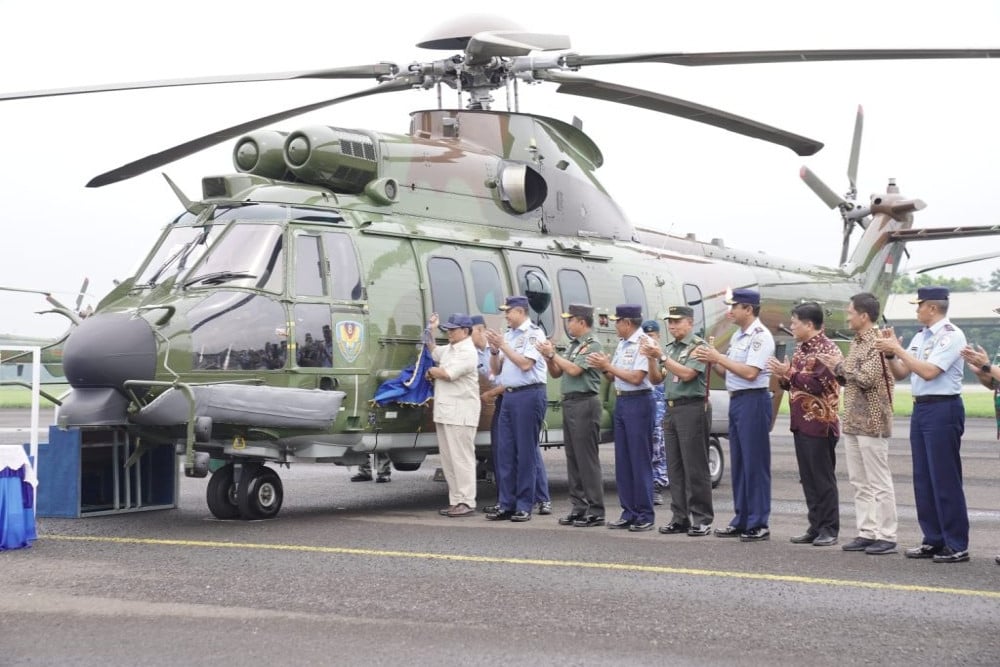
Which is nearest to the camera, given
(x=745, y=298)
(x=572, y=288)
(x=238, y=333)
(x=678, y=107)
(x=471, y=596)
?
(x=471, y=596)

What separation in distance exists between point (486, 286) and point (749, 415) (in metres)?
3.75

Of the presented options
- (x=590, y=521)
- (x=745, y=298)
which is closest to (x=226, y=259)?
(x=590, y=521)

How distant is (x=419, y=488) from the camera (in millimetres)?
13859

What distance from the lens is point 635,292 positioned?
554 inches

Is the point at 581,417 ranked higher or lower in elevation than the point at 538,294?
lower

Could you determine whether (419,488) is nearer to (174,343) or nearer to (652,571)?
(174,343)

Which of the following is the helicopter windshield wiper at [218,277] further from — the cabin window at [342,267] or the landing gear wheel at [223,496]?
the landing gear wheel at [223,496]

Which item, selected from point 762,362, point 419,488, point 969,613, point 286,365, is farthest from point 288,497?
point 969,613

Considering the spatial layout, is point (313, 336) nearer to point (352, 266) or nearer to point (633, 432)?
point (352, 266)

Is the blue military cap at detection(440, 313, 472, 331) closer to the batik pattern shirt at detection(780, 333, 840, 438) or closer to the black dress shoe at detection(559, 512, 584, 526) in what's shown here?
the black dress shoe at detection(559, 512, 584, 526)

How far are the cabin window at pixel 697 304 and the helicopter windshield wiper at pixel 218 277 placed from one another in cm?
687

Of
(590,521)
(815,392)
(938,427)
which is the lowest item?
(590,521)

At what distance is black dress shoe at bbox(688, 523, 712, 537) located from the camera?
Answer: 9.37 metres

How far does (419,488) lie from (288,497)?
1.76m
